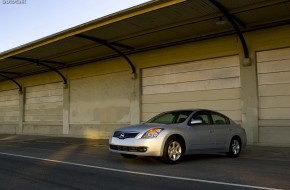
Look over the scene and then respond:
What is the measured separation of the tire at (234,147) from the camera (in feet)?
39.0

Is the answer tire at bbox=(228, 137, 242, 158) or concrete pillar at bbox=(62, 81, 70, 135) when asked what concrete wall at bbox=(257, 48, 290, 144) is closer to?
tire at bbox=(228, 137, 242, 158)

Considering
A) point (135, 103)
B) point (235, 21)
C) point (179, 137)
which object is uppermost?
point (235, 21)

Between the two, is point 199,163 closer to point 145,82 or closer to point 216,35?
point 216,35

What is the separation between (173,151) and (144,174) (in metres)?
1.80

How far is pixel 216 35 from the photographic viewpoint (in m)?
16.5

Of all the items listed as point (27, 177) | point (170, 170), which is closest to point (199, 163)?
point (170, 170)

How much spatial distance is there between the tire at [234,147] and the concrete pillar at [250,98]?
3.21m

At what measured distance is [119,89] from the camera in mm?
21109

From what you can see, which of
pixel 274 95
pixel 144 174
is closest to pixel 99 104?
pixel 274 95

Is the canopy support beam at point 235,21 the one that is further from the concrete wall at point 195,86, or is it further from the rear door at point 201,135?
the rear door at point 201,135

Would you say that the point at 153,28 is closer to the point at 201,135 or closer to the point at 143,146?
the point at 201,135

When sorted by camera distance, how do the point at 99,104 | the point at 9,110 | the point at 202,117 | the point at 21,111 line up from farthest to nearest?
the point at 9,110, the point at 21,111, the point at 99,104, the point at 202,117

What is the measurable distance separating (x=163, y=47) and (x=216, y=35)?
305 cm

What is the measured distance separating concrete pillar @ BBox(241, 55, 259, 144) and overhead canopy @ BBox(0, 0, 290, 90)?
0.74 metres
